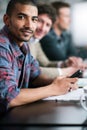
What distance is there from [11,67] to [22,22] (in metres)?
0.23

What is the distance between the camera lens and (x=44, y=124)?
925mm

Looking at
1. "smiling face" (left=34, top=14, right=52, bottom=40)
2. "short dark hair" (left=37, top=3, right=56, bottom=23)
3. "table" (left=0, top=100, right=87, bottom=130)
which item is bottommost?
"table" (left=0, top=100, right=87, bottom=130)

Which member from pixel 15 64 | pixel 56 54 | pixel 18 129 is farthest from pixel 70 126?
pixel 56 54

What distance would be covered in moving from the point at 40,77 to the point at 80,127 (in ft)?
1.99

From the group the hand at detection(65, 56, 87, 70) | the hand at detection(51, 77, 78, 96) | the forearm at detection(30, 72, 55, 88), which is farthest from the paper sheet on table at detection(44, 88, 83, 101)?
the hand at detection(65, 56, 87, 70)

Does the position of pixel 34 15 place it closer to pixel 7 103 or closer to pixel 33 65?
pixel 33 65

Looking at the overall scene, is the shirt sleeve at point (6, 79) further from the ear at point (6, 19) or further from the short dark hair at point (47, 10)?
the short dark hair at point (47, 10)

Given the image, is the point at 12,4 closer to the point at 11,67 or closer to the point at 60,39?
the point at 11,67

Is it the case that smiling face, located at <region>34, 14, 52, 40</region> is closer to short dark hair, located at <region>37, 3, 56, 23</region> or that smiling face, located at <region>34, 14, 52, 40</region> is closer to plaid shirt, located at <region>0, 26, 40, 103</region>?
short dark hair, located at <region>37, 3, 56, 23</region>

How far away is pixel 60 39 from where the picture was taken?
228 cm

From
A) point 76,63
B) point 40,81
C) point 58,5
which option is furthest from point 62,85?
point 58,5

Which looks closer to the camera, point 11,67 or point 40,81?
point 11,67

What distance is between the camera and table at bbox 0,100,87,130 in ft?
3.02

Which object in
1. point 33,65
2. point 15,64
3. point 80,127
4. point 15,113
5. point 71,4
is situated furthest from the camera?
point 71,4
